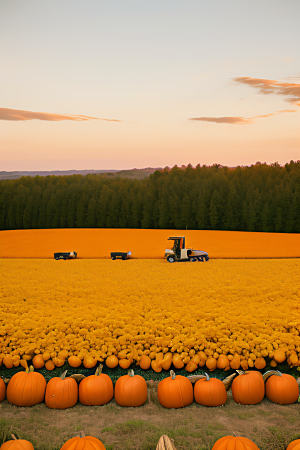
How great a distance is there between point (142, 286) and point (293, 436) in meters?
9.16

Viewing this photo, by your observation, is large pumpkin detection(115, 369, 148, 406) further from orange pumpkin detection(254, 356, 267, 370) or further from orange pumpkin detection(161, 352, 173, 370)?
orange pumpkin detection(254, 356, 267, 370)

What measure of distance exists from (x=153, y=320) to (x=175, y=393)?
11.4ft

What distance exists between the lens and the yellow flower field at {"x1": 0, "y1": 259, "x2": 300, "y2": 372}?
8906 mm

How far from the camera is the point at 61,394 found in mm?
7316

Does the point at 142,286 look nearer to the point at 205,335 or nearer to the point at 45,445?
the point at 205,335

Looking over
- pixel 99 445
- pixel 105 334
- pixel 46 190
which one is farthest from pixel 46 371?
pixel 46 190

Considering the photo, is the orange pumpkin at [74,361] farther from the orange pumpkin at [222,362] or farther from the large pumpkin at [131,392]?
the orange pumpkin at [222,362]

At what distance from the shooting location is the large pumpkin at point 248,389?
7.51 meters

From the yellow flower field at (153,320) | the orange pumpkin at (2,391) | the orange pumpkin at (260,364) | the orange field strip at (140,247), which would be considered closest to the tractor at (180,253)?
the orange field strip at (140,247)

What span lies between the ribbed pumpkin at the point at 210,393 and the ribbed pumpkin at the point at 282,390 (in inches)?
43.1

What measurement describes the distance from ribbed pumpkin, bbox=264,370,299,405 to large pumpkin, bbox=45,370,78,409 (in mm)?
4339

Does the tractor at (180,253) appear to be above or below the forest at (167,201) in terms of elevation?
below

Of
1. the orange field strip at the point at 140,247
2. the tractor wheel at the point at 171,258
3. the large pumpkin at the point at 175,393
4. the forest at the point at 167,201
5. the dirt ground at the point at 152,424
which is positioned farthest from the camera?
the forest at the point at 167,201

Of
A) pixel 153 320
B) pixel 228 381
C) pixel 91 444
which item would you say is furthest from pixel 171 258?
pixel 91 444
